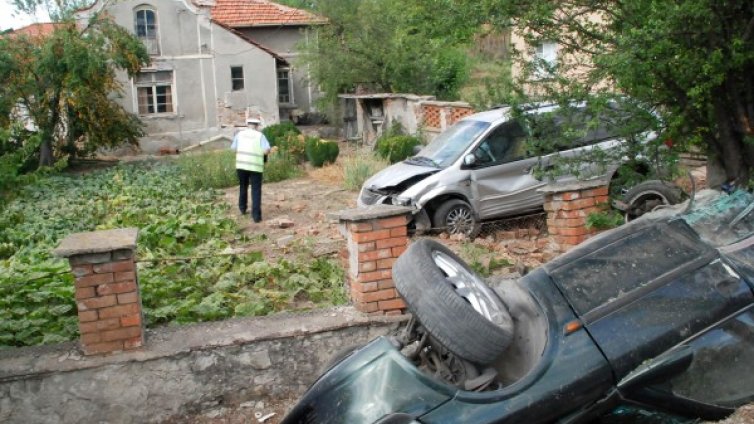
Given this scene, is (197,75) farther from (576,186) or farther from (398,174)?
(576,186)

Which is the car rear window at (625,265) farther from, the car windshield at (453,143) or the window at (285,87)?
the window at (285,87)

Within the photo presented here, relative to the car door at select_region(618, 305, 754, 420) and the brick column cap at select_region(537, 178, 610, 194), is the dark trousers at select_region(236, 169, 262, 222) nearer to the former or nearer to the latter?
the brick column cap at select_region(537, 178, 610, 194)

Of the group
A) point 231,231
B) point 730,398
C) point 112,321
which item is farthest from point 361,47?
point 730,398

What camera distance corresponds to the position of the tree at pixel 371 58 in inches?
995

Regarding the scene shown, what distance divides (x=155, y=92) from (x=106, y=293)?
26.6m

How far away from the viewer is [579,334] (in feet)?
10.2

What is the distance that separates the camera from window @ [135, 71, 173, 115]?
97.9ft

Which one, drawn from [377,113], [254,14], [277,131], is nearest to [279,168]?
[377,113]

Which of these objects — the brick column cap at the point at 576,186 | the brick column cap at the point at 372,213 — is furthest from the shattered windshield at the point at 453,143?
the brick column cap at the point at 372,213

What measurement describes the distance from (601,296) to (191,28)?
29.1m

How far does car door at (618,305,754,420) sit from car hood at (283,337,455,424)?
80 centimetres

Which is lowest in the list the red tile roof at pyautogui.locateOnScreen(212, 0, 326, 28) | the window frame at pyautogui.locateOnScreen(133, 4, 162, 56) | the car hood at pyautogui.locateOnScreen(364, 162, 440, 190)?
the car hood at pyautogui.locateOnScreen(364, 162, 440, 190)

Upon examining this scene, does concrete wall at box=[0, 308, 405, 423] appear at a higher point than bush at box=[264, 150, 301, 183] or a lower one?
lower

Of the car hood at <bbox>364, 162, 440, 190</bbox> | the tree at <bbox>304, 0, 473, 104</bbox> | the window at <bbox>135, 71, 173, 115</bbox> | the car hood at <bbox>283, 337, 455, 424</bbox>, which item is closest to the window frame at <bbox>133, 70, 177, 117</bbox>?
the window at <bbox>135, 71, 173, 115</bbox>
